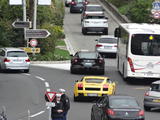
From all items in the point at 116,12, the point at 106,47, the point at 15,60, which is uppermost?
the point at 15,60

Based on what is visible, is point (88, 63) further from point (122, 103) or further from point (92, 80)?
point (122, 103)

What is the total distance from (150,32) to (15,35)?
54.8ft

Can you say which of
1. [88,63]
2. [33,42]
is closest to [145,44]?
[88,63]

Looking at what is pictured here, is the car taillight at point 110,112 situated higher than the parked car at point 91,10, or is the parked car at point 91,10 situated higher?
the car taillight at point 110,112

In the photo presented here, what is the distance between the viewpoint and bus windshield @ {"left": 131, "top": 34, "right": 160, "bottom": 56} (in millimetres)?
39888

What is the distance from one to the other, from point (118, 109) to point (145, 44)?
663 inches

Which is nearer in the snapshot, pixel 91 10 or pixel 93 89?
pixel 93 89

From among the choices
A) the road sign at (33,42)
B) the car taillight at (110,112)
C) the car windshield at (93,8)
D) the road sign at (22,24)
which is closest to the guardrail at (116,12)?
the car windshield at (93,8)

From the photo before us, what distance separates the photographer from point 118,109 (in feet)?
77.5

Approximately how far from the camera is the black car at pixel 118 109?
2341 cm

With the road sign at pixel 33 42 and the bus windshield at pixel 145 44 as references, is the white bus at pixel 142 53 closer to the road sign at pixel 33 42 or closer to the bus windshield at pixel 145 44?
the bus windshield at pixel 145 44

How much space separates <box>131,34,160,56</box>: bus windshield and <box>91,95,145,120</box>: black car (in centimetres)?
1529

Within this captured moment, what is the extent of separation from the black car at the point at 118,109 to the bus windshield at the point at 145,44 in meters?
15.3

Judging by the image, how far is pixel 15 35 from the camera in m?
54.2
